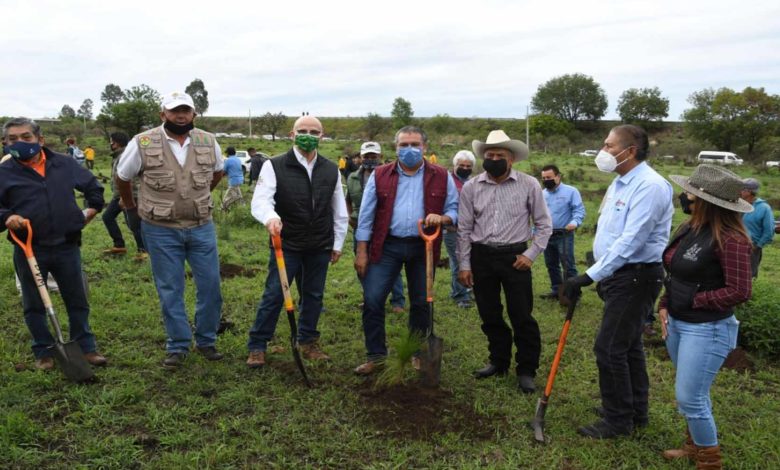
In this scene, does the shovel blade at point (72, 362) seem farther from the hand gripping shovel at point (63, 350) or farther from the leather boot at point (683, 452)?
the leather boot at point (683, 452)

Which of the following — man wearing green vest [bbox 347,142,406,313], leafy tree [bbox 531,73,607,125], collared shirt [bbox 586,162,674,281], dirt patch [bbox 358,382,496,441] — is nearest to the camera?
collared shirt [bbox 586,162,674,281]

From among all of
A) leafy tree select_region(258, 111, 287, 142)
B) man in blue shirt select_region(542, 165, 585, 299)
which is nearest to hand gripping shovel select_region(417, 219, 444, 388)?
man in blue shirt select_region(542, 165, 585, 299)

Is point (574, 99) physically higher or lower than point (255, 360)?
higher

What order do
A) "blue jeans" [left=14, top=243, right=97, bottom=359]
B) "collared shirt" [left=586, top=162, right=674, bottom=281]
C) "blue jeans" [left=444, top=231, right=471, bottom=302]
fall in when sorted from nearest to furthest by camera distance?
"collared shirt" [left=586, top=162, right=674, bottom=281] < "blue jeans" [left=14, top=243, right=97, bottom=359] < "blue jeans" [left=444, top=231, right=471, bottom=302]

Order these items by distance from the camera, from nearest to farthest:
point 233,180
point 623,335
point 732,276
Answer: point 732,276
point 623,335
point 233,180

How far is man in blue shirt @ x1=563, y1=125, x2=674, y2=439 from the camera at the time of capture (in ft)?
11.7

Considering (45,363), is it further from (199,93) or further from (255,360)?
(199,93)

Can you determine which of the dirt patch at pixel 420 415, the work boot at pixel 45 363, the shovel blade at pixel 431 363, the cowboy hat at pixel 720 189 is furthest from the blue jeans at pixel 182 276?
the cowboy hat at pixel 720 189

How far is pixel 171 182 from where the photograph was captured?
453 cm

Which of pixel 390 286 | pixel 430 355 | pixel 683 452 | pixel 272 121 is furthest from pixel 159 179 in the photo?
pixel 272 121

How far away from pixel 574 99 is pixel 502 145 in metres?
81.3

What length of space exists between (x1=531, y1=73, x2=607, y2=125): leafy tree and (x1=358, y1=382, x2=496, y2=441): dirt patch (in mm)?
Answer: 79821

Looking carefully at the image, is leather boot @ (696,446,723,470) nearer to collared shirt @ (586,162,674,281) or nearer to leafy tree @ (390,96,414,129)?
collared shirt @ (586,162,674,281)

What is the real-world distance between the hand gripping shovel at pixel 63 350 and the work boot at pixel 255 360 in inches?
46.0
